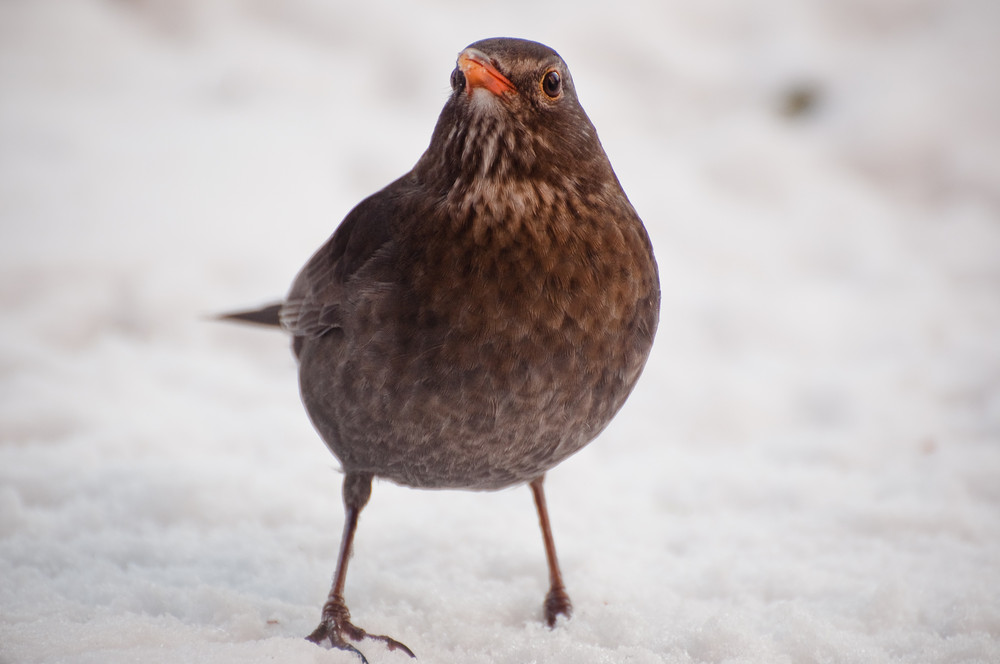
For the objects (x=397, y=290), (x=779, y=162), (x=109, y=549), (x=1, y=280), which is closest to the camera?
(x=397, y=290)

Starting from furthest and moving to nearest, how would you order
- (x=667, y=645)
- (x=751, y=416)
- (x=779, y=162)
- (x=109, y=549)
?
(x=779, y=162)
(x=751, y=416)
(x=109, y=549)
(x=667, y=645)

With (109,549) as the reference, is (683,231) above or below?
above

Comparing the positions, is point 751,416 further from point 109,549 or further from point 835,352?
point 109,549

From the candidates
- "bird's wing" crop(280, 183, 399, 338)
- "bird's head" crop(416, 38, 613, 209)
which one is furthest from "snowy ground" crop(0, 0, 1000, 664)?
"bird's head" crop(416, 38, 613, 209)

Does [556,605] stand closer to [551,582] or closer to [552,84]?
[551,582]

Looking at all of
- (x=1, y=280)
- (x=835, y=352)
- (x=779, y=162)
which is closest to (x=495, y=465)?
(x=835, y=352)

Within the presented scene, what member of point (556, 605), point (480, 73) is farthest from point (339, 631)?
point (480, 73)
